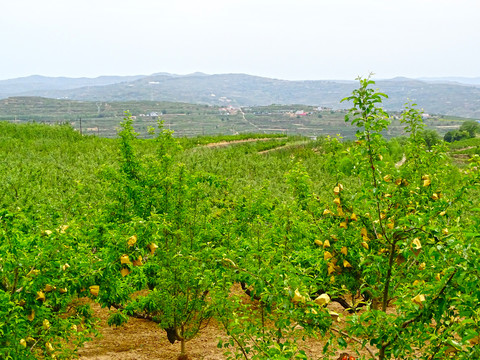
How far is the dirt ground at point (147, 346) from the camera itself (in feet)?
20.5

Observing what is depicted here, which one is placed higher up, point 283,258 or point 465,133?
point 283,258

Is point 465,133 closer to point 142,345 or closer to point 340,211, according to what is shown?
point 142,345

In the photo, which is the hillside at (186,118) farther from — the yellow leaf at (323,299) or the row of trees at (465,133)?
the yellow leaf at (323,299)

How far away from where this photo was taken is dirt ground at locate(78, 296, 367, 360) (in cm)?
623

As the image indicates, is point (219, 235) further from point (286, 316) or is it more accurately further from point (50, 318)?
point (286, 316)

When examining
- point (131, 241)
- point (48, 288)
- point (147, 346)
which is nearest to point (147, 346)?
point (147, 346)

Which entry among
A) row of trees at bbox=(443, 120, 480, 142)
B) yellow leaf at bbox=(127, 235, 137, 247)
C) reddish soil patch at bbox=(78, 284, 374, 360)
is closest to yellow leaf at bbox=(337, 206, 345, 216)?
yellow leaf at bbox=(127, 235, 137, 247)

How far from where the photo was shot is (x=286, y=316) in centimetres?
294

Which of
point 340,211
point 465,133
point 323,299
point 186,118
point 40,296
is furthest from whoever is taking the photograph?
point 186,118

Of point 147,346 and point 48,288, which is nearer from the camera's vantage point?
point 48,288

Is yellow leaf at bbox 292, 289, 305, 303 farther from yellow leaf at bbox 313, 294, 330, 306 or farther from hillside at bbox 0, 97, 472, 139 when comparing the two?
hillside at bbox 0, 97, 472, 139

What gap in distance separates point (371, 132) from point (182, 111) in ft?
317

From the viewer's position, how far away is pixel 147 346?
261 inches

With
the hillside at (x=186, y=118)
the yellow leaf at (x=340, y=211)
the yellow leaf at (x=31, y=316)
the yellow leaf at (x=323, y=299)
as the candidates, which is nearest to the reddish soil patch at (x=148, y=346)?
the yellow leaf at (x=340, y=211)
